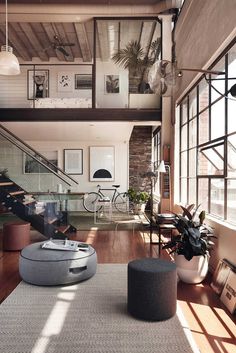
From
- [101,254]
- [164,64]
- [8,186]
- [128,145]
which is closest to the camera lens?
[164,64]

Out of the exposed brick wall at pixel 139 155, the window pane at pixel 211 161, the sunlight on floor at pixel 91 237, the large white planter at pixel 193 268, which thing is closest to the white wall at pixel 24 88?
the exposed brick wall at pixel 139 155

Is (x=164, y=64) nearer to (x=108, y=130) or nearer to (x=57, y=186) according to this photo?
(x=57, y=186)

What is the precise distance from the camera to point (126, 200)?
389 inches

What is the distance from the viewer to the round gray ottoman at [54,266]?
10.7 ft

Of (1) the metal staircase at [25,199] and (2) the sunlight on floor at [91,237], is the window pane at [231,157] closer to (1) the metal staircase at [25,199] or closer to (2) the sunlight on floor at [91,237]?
(2) the sunlight on floor at [91,237]

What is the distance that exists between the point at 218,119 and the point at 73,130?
16.3 feet

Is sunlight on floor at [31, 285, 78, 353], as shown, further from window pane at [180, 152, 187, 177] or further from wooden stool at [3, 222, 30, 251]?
window pane at [180, 152, 187, 177]

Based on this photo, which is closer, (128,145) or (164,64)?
(164,64)

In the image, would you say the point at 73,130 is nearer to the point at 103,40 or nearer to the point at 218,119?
the point at 103,40

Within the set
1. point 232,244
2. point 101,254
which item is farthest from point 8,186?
point 232,244

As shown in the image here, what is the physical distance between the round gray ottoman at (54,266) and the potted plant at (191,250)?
1045 millimetres

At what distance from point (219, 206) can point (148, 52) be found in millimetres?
6142

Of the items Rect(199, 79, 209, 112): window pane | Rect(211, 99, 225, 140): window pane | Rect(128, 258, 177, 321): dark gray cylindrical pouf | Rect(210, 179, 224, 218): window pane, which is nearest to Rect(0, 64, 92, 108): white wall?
Rect(199, 79, 209, 112): window pane

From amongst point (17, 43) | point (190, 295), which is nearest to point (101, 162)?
point (17, 43)
